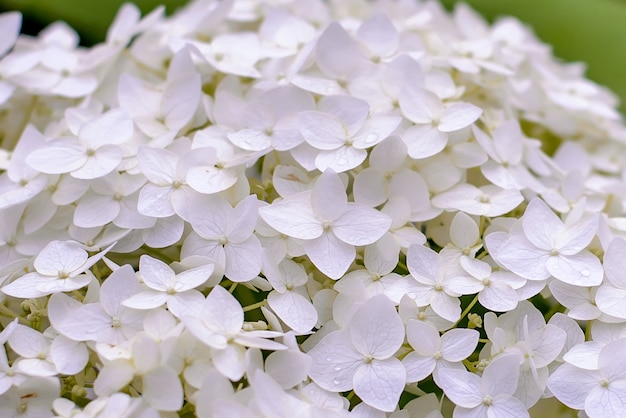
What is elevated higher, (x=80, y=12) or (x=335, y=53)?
(x=335, y=53)

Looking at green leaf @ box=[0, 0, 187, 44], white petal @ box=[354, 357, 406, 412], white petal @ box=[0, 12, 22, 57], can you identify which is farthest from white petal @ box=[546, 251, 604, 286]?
green leaf @ box=[0, 0, 187, 44]

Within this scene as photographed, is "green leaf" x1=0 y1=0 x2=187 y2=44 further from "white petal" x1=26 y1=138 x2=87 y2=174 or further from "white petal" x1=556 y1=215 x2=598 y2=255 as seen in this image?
"white petal" x1=556 y1=215 x2=598 y2=255

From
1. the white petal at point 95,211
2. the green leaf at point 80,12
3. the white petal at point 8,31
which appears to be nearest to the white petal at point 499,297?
the white petal at point 95,211

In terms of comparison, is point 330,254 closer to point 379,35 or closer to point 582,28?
point 379,35

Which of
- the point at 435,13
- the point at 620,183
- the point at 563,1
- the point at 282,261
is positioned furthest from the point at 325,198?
the point at 563,1

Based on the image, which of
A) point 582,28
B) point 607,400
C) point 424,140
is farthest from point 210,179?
point 582,28

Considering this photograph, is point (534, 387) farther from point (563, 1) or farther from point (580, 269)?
point (563, 1)

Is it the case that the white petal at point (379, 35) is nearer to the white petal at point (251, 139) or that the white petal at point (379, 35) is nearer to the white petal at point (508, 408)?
the white petal at point (251, 139)
